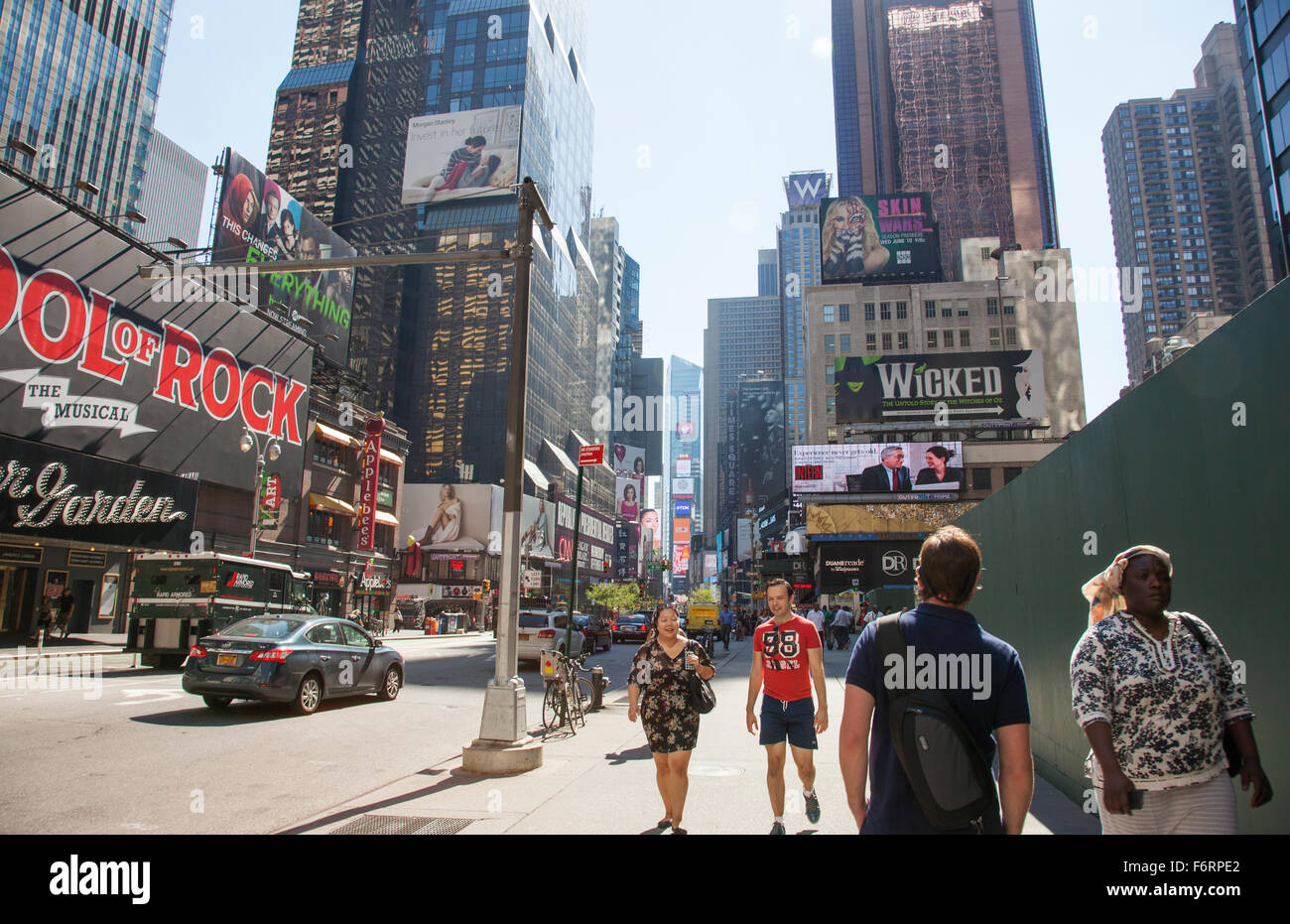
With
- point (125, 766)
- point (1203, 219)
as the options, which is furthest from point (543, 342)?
point (1203, 219)

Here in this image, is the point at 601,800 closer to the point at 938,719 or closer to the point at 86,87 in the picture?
the point at 938,719

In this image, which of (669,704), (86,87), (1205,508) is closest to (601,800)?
(669,704)

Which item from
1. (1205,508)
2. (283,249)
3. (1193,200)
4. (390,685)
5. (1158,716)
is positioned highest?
(1193,200)

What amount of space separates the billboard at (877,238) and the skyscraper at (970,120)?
43.8 meters

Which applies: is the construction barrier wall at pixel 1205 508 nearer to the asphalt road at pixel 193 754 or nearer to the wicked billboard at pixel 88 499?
the asphalt road at pixel 193 754

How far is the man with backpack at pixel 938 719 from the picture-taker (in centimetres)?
274

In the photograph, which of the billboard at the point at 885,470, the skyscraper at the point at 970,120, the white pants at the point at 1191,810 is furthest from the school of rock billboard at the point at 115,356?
the skyscraper at the point at 970,120

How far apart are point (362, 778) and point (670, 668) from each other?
4068 mm

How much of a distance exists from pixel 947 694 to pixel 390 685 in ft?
44.8

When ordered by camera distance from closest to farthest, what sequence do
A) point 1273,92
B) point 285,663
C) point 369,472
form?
1. point 285,663
2. point 1273,92
3. point 369,472

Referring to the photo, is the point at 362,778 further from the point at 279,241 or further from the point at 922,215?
the point at 922,215

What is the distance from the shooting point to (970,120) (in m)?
138

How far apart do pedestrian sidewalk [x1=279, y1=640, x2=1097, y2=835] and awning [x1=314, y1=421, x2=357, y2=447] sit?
140 ft

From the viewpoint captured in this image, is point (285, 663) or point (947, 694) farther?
point (285, 663)
